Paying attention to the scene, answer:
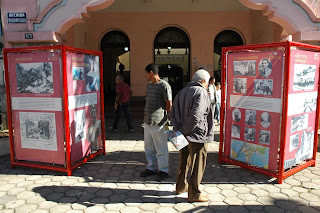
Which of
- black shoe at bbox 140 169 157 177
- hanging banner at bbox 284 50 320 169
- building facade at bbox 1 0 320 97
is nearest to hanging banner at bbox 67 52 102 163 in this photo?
black shoe at bbox 140 169 157 177

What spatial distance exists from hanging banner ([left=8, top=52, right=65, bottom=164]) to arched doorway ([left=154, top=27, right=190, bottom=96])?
7.84 metres

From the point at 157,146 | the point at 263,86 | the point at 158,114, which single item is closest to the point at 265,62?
the point at 263,86

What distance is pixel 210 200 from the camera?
3.51m

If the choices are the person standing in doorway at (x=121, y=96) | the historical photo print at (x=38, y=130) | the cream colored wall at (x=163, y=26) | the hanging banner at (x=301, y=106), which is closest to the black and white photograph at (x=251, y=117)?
the hanging banner at (x=301, y=106)

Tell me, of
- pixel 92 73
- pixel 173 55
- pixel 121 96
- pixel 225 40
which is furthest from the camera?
pixel 173 55

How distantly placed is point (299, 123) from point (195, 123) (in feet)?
7.18

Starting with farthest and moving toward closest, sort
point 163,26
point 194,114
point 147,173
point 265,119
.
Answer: point 163,26, point 147,173, point 265,119, point 194,114

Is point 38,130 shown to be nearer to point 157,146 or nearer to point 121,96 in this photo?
point 157,146

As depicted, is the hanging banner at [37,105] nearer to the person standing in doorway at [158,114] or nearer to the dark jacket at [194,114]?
the person standing in doorway at [158,114]

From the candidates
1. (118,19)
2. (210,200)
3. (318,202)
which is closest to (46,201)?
(210,200)

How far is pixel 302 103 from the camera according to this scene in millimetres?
4266

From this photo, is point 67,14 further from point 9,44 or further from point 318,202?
point 318,202

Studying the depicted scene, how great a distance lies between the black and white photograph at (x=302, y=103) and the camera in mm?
4020

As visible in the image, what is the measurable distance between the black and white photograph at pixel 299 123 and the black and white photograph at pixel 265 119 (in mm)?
393
